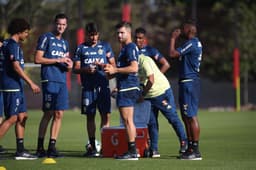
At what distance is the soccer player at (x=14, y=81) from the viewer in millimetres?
12555

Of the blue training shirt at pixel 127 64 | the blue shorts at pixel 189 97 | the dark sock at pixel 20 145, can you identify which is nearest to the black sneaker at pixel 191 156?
the blue shorts at pixel 189 97

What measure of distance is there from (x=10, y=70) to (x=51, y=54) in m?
0.92

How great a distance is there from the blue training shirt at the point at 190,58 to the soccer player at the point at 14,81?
2358 mm

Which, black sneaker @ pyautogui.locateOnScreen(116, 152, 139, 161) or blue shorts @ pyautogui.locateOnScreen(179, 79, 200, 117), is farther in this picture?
blue shorts @ pyautogui.locateOnScreen(179, 79, 200, 117)

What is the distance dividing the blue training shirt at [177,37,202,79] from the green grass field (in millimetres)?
1380

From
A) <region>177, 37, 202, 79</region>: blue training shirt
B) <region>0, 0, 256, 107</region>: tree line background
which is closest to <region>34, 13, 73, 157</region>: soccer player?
<region>177, 37, 202, 79</region>: blue training shirt

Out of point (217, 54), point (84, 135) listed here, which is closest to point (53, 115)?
point (84, 135)

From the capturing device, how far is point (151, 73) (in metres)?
13.1

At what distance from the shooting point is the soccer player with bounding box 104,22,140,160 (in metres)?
12.5

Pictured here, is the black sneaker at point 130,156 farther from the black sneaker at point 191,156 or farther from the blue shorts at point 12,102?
the blue shorts at point 12,102

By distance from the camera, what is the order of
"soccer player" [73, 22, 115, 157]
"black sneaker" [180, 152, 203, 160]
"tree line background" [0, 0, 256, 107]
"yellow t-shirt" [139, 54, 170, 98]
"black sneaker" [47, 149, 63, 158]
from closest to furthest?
"black sneaker" [180, 152, 203, 160] < "black sneaker" [47, 149, 63, 158] < "yellow t-shirt" [139, 54, 170, 98] < "soccer player" [73, 22, 115, 157] < "tree line background" [0, 0, 256, 107]

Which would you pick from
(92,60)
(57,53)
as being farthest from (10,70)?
(92,60)

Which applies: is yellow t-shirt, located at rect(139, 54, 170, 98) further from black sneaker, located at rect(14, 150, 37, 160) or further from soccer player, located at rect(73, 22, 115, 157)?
black sneaker, located at rect(14, 150, 37, 160)

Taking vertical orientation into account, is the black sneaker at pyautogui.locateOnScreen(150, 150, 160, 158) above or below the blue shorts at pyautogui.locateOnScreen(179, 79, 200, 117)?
below
